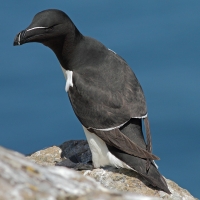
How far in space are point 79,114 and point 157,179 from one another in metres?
1.22

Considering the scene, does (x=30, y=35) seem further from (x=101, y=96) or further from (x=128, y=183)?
(x=128, y=183)

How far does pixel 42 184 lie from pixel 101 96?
13.3 feet

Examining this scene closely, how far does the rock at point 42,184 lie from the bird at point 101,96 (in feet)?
11.6

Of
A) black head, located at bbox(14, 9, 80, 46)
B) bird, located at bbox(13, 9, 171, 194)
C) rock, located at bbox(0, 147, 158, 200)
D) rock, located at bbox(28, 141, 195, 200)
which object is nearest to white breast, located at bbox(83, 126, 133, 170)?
bird, located at bbox(13, 9, 171, 194)

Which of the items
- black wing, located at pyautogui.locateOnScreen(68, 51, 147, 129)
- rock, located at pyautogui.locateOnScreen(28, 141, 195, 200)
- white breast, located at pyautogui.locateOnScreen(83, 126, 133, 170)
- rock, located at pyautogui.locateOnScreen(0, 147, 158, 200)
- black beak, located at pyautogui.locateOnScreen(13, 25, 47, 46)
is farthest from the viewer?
white breast, located at pyautogui.locateOnScreen(83, 126, 133, 170)

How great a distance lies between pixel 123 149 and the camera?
6988mm

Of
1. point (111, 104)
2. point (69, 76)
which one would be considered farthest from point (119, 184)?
point (69, 76)

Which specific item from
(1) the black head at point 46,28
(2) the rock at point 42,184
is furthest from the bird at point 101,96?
(2) the rock at point 42,184

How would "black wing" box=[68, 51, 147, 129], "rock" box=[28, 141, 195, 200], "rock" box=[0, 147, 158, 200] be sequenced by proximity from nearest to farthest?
"rock" box=[0, 147, 158, 200], "rock" box=[28, 141, 195, 200], "black wing" box=[68, 51, 147, 129]

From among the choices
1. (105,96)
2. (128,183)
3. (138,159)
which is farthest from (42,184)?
(105,96)

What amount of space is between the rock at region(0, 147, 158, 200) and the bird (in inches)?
139

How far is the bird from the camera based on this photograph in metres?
6.96

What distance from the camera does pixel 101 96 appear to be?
7.14 meters

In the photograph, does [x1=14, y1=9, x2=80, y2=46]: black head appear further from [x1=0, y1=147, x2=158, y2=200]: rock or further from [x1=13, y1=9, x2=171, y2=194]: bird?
[x1=0, y1=147, x2=158, y2=200]: rock
